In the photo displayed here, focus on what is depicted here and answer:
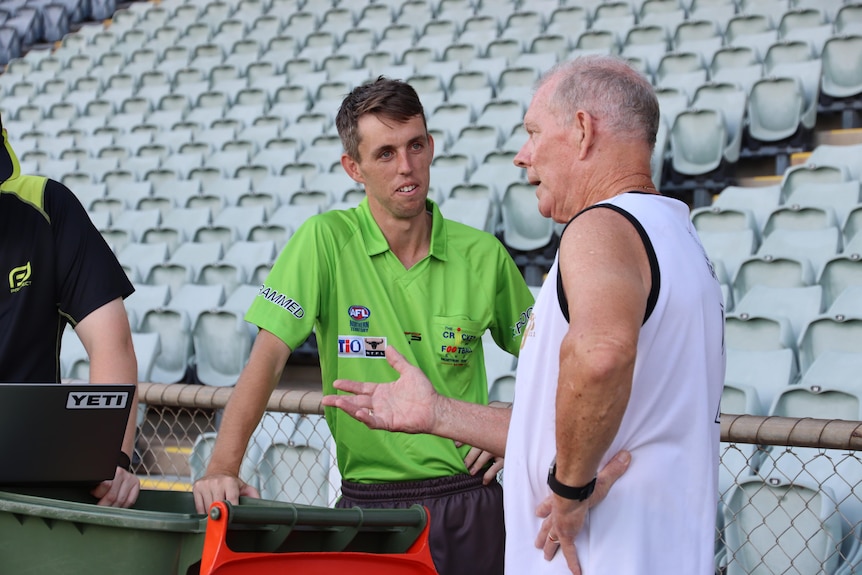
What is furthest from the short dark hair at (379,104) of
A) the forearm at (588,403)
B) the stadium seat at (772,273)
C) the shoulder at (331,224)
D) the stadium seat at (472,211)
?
the stadium seat at (472,211)

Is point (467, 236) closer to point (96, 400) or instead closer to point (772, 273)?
point (96, 400)

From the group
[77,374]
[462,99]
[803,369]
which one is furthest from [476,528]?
[462,99]

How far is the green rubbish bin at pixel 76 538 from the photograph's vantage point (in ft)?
4.59

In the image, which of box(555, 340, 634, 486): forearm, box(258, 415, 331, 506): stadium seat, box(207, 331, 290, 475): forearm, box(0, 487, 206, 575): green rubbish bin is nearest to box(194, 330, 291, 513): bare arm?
box(207, 331, 290, 475): forearm

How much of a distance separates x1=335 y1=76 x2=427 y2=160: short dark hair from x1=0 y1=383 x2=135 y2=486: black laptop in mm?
835

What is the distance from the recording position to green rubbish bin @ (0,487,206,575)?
1399mm

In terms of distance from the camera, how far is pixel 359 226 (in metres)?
2.14

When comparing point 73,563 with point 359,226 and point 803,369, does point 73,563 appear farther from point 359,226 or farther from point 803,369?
point 803,369

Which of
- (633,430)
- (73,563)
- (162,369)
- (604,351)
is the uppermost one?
(604,351)

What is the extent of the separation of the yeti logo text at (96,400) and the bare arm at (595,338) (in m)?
0.68

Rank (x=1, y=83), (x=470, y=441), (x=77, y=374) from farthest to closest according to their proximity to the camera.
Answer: (x=1, y=83) → (x=77, y=374) → (x=470, y=441)

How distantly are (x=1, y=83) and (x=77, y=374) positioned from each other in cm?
723

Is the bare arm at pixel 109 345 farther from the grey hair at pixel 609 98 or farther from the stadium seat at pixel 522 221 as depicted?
the stadium seat at pixel 522 221

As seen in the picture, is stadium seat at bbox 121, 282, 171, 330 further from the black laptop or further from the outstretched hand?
the black laptop
